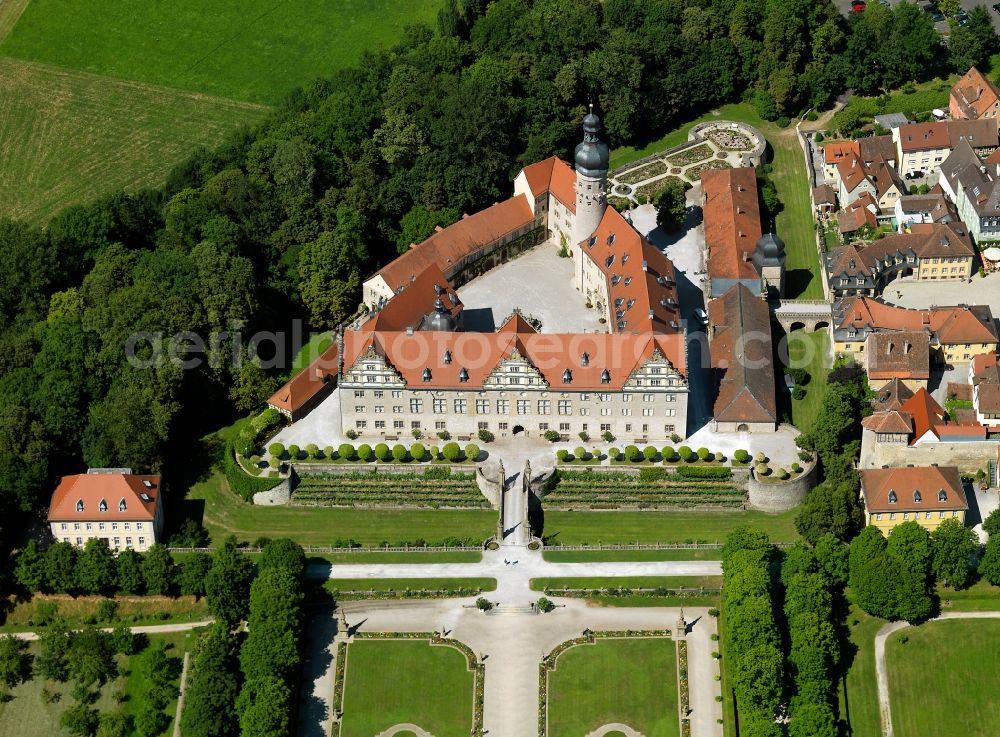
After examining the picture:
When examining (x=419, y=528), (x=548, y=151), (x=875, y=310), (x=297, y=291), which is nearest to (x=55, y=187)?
(x=297, y=291)

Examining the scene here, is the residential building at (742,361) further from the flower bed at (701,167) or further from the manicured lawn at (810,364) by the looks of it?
the flower bed at (701,167)

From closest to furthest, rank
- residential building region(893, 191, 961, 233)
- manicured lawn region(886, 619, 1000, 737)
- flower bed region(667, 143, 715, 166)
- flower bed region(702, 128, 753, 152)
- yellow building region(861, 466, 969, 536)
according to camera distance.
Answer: manicured lawn region(886, 619, 1000, 737) → yellow building region(861, 466, 969, 536) → residential building region(893, 191, 961, 233) → flower bed region(667, 143, 715, 166) → flower bed region(702, 128, 753, 152)

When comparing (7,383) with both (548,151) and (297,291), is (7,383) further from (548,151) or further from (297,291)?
(548,151)

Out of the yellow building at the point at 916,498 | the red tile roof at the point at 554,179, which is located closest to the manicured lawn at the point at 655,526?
the yellow building at the point at 916,498

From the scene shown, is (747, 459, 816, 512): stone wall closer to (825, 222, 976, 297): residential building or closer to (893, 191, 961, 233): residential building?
(825, 222, 976, 297): residential building

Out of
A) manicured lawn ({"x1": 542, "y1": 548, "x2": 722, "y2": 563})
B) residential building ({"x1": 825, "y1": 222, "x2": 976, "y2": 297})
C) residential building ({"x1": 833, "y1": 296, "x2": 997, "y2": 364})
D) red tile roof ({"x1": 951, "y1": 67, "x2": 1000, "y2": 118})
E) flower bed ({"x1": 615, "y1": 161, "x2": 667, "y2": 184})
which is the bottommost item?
manicured lawn ({"x1": 542, "y1": 548, "x2": 722, "y2": 563})

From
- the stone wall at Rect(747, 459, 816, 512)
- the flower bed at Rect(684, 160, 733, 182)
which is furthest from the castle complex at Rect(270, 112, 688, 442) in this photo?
the flower bed at Rect(684, 160, 733, 182)
